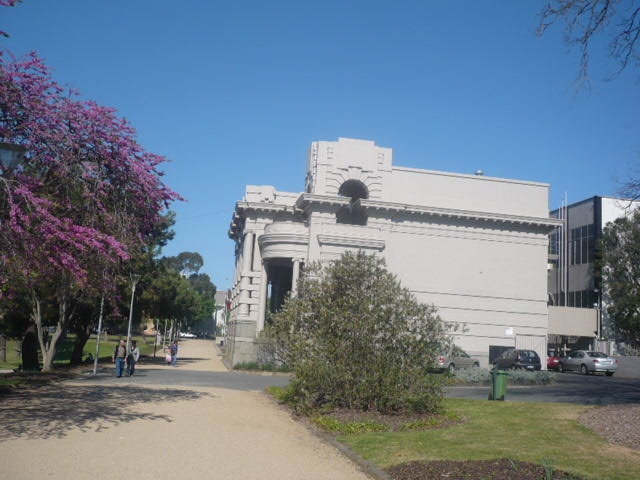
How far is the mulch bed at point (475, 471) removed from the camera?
8.23 meters

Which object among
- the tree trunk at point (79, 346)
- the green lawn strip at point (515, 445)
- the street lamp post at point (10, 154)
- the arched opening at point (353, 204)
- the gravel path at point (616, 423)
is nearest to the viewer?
the green lawn strip at point (515, 445)

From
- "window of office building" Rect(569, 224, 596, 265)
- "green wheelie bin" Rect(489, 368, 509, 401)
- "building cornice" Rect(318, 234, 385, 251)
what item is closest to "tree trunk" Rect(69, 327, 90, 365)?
"building cornice" Rect(318, 234, 385, 251)

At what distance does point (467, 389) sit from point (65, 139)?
18.5 metres

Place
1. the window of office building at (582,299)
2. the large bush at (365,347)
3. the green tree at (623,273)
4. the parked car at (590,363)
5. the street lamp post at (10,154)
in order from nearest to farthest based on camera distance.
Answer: the street lamp post at (10,154) < the large bush at (365,347) < the parked car at (590,363) < the green tree at (623,273) < the window of office building at (582,299)

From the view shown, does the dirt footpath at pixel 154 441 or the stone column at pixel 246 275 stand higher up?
the stone column at pixel 246 275

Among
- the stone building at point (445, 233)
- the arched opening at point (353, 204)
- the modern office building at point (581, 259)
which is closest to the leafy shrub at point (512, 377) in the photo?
the stone building at point (445, 233)

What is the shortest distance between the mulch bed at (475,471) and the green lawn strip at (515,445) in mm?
272

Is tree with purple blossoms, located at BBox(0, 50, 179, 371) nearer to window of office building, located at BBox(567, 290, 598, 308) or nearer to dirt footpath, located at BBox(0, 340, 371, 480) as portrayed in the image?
dirt footpath, located at BBox(0, 340, 371, 480)

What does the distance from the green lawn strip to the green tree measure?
120 ft

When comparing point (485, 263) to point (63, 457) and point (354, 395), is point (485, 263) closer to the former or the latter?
point (354, 395)

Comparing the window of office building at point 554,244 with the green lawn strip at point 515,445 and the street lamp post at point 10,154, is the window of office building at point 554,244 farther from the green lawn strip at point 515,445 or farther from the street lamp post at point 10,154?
the street lamp post at point 10,154

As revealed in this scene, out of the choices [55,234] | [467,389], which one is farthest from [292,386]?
[467,389]

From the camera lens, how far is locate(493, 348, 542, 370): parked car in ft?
117

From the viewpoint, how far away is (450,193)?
44750 mm
